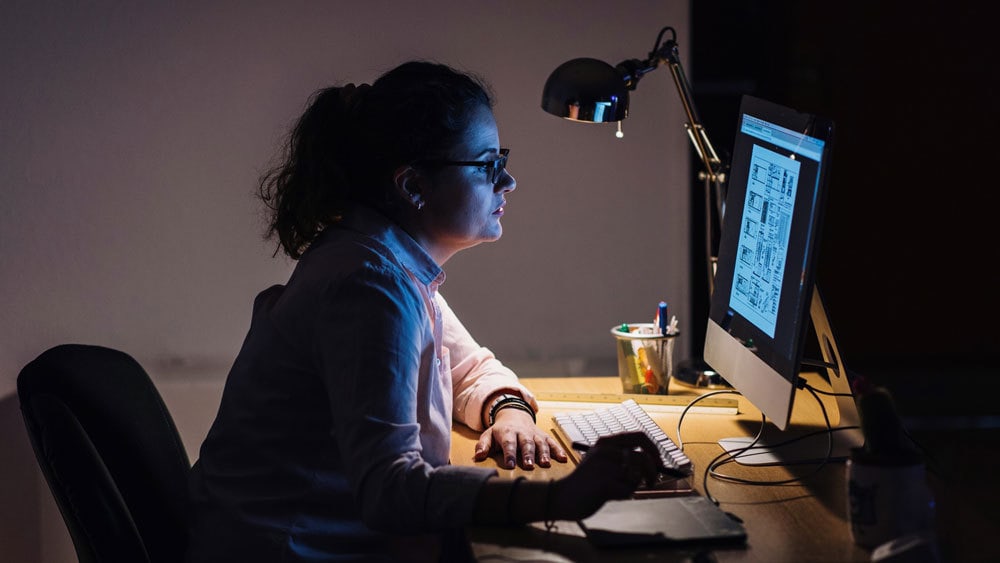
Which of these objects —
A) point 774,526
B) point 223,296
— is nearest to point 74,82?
point 223,296

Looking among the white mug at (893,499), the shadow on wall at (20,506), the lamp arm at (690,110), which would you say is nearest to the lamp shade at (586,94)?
the lamp arm at (690,110)

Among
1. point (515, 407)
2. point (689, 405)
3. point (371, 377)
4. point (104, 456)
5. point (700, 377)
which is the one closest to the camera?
point (371, 377)

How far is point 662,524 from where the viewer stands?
1.19m

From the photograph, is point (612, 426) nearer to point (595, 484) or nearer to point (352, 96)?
point (595, 484)

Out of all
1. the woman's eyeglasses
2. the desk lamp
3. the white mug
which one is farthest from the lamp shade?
the white mug

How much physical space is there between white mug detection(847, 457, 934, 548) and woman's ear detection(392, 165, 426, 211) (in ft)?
2.30

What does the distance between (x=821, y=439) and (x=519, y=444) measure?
1.53ft

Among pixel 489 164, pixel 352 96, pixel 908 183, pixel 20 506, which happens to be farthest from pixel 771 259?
pixel 20 506

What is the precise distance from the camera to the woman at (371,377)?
116 centimetres

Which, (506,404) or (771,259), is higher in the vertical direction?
(771,259)

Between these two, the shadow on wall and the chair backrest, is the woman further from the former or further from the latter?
the shadow on wall

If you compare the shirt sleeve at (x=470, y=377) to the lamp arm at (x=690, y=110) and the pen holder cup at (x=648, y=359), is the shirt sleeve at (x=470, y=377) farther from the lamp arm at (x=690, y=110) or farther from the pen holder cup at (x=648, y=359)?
the lamp arm at (x=690, y=110)

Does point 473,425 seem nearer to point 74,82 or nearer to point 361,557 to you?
point 361,557

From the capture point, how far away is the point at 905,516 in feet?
3.52
